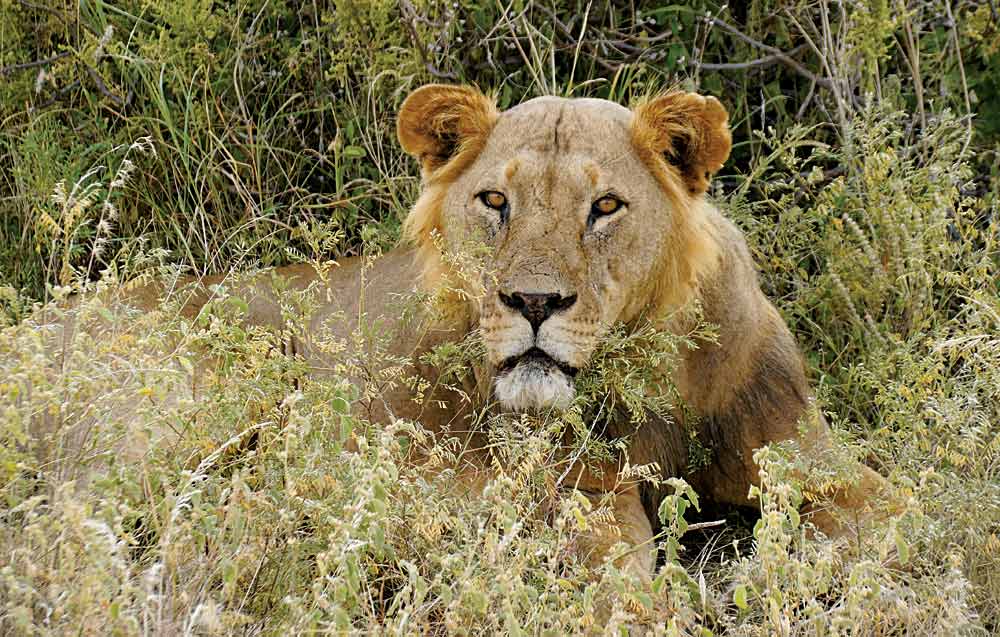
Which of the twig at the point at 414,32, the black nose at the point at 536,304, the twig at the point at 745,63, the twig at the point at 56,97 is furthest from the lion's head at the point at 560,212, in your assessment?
the twig at the point at 56,97

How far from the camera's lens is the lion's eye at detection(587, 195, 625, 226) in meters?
3.61

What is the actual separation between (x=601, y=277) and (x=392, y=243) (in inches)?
71.3

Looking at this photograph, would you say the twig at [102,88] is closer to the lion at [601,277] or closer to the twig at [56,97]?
the twig at [56,97]

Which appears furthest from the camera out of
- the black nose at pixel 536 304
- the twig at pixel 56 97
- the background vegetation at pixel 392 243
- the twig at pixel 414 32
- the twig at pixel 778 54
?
the twig at pixel 56 97

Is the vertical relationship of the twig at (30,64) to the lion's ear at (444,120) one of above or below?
below

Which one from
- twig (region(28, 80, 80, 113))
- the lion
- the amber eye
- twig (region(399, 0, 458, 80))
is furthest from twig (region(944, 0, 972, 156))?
twig (region(28, 80, 80, 113))

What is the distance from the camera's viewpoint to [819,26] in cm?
569

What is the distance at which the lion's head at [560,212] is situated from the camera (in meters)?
3.44

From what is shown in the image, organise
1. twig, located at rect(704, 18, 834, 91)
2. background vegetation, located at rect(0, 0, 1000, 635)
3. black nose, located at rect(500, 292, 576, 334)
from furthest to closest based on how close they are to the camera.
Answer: twig, located at rect(704, 18, 834, 91), black nose, located at rect(500, 292, 576, 334), background vegetation, located at rect(0, 0, 1000, 635)

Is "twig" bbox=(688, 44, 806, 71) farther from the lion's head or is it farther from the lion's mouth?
the lion's mouth

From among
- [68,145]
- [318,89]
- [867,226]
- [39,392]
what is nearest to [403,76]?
[318,89]

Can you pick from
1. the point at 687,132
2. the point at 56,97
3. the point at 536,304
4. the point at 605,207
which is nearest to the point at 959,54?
the point at 687,132

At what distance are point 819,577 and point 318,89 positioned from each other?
349 centimetres

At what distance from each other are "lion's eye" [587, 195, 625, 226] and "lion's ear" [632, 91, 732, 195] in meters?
0.21
